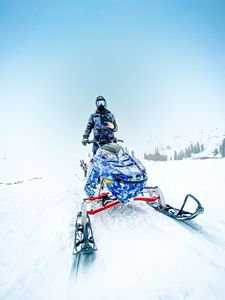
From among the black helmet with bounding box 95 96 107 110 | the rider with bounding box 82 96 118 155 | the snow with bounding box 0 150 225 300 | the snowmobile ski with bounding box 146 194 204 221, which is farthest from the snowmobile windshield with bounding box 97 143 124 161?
the black helmet with bounding box 95 96 107 110

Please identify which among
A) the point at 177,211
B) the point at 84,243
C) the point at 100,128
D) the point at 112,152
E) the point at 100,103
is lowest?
the point at 84,243

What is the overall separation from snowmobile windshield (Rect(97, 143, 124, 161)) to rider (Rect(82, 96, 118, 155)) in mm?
948

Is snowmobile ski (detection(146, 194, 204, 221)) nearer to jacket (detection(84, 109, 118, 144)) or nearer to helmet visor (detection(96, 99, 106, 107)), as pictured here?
jacket (detection(84, 109, 118, 144))

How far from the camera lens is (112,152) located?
3701mm

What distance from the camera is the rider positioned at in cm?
480

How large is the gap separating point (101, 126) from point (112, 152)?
1402 millimetres

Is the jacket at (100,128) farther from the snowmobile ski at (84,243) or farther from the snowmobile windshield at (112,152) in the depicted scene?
the snowmobile ski at (84,243)

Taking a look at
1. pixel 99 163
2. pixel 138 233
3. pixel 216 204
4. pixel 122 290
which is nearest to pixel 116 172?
pixel 99 163

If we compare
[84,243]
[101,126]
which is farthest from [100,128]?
[84,243]

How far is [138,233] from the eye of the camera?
2.75m

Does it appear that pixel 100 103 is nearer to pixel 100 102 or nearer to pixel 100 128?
pixel 100 102

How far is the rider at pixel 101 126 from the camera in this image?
480cm

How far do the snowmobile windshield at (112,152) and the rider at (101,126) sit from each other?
948mm

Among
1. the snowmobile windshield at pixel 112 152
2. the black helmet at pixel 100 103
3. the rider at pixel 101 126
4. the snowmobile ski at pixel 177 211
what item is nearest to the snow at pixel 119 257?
the snowmobile ski at pixel 177 211
